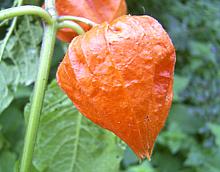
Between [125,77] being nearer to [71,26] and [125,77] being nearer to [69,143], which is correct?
[71,26]

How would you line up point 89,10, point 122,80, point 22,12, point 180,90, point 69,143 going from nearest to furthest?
1. point 122,80
2. point 22,12
3. point 89,10
4. point 69,143
5. point 180,90

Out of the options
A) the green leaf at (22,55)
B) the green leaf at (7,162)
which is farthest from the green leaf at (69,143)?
the green leaf at (7,162)

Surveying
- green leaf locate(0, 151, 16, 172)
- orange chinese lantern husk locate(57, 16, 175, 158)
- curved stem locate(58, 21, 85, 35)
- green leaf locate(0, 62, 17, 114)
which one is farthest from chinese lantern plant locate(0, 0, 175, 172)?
green leaf locate(0, 151, 16, 172)

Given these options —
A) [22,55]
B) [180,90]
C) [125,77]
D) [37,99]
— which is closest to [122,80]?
[125,77]

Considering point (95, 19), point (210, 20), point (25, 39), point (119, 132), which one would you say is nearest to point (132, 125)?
point (119, 132)

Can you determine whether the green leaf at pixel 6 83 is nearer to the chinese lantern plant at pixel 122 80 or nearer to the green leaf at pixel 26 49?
the green leaf at pixel 26 49

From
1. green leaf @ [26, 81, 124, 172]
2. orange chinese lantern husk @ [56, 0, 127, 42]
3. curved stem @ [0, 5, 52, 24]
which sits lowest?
green leaf @ [26, 81, 124, 172]

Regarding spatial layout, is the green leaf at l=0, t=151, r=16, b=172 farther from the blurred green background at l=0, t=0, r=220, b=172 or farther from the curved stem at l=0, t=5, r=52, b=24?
the curved stem at l=0, t=5, r=52, b=24
